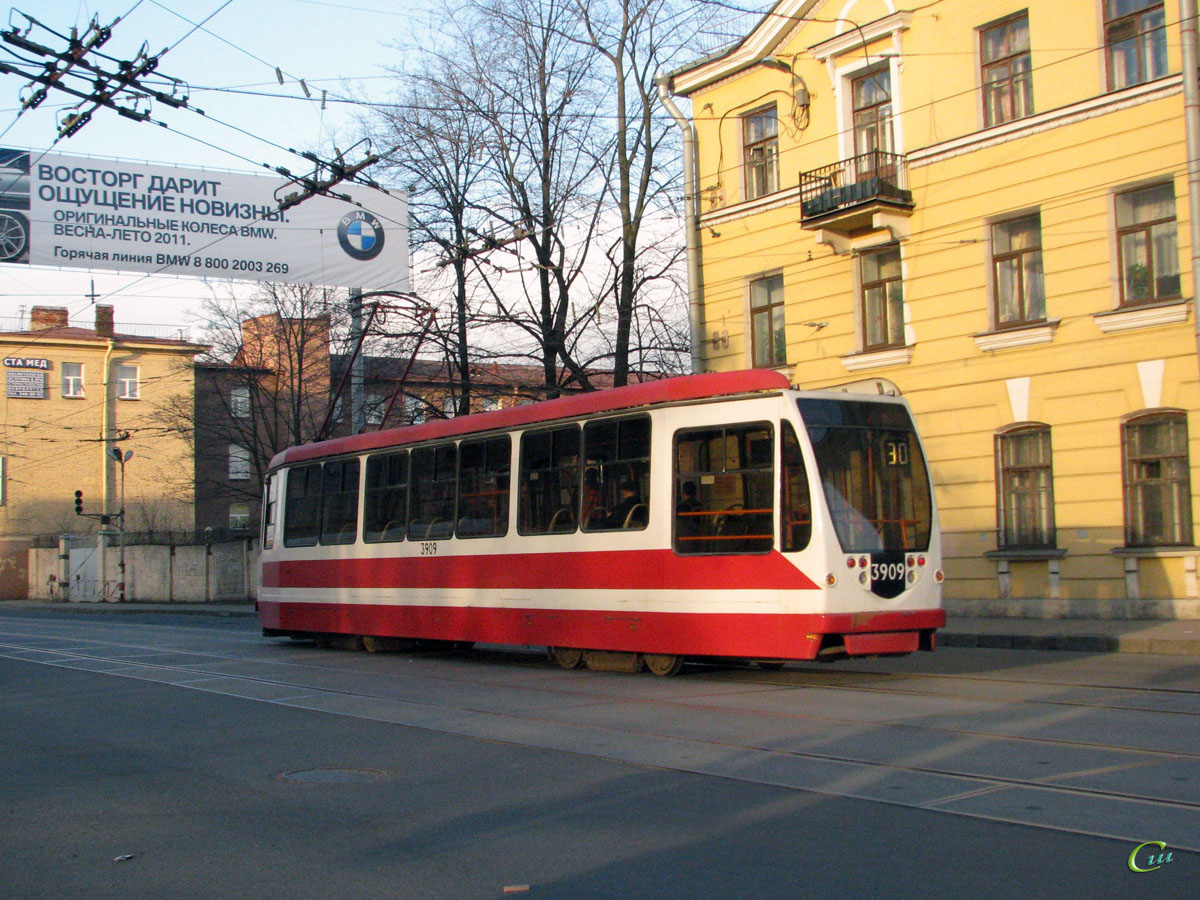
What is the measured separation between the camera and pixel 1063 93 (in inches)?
772

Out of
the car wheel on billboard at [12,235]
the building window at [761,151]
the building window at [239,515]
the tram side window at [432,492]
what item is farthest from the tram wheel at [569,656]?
the building window at [239,515]

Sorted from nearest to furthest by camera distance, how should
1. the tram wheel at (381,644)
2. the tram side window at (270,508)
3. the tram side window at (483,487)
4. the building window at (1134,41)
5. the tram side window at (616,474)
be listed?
1. the tram side window at (616,474)
2. the tram side window at (483,487)
3. the building window at (1134,41)
4. the tram wheel at (381,644)
5. the tram side window at (270,508)

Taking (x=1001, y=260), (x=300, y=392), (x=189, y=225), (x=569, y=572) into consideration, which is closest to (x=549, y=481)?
(x=569, y=572)

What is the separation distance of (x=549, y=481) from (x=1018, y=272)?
34.4 feet

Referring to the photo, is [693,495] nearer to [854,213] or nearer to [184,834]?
[184,834]

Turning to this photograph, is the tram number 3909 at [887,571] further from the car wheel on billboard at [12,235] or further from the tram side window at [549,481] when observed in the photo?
the car wheel on billboard at [12,235]

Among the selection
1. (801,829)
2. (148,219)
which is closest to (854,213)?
(148,219)

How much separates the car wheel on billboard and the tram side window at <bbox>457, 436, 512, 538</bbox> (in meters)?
14.0

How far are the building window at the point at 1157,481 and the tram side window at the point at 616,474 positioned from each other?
9514 millimetres

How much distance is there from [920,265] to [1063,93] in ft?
12.3

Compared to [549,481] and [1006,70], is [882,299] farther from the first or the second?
[549,481]

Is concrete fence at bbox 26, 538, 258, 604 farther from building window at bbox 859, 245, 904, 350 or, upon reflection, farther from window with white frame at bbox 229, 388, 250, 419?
building window at bbox 859, 245, 904, 350

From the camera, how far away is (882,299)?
2277cm

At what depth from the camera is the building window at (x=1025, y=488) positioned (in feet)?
65.3
